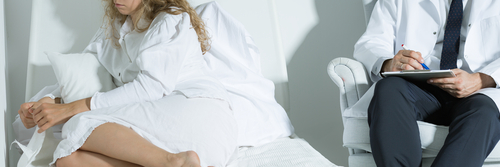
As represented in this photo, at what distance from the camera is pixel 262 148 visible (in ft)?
3.88

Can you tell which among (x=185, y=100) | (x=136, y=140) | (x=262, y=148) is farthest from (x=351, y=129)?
(x=136, y=140)

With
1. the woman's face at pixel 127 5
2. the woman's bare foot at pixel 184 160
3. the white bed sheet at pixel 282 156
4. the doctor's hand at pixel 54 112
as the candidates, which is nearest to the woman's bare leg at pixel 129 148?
the woman's bare foot at pixel 184 160

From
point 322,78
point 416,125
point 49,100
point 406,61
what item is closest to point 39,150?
point 49,100

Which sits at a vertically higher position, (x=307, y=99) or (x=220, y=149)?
(x=220, y=149)

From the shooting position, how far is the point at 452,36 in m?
1.34

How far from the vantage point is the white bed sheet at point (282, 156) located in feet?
3.17

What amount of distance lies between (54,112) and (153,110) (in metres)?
0.27

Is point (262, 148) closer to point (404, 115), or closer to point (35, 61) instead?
point (404, 115)

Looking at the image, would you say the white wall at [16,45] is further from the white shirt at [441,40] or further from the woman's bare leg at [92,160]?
the white shirt at [441,40]

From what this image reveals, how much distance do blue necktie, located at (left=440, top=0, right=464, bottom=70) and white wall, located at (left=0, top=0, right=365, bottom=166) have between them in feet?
1.80

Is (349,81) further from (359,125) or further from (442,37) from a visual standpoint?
(442,37)

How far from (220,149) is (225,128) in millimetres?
66

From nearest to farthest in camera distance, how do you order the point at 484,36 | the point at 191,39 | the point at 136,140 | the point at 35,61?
the point at 136,140, the point at 191,39, the point at 484,36, the point at 35,61

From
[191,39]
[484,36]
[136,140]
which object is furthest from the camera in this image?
[484,36]
